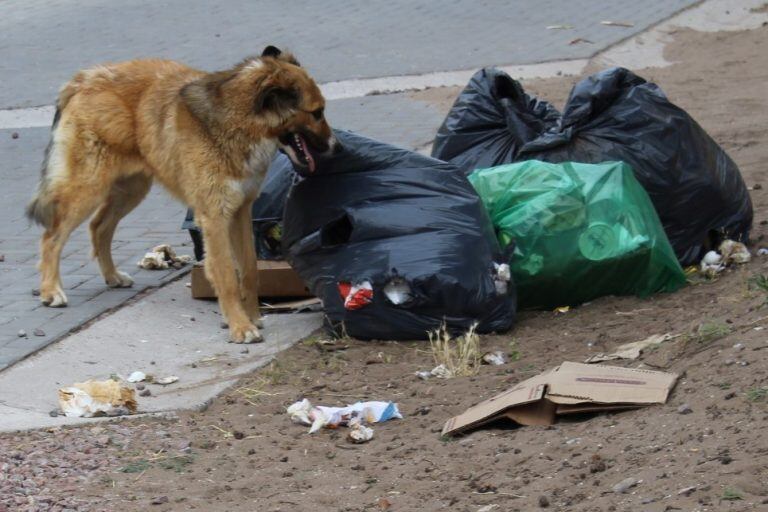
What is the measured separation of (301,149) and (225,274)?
2.51 feet

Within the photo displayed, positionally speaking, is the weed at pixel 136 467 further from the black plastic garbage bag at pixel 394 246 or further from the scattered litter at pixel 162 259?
the scattered litter at pixel 162 259

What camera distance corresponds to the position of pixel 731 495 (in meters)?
3.46

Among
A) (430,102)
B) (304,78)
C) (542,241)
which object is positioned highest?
(304,78)

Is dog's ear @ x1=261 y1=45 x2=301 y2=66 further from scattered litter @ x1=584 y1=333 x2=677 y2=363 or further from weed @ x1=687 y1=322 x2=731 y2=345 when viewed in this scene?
weed @ x1=687 y1=322 x2=731 y2=345

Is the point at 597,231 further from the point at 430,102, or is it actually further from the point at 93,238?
the point at 430,102

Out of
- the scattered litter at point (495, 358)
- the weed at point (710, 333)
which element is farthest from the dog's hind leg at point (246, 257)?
the weed at point (710, 333)

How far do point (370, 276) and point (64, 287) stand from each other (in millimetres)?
2062

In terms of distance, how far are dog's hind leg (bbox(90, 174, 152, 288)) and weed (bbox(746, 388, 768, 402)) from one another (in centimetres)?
386

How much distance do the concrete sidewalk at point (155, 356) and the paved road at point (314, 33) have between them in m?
5.53

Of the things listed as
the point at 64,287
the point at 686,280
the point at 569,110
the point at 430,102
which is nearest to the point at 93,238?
the point at 64,287

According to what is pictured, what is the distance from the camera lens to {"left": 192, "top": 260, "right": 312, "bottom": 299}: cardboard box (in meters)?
6.85

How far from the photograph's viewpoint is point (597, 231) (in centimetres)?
630

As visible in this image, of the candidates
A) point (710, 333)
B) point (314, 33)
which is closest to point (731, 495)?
point (710, 333)

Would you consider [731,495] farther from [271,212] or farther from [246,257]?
[271,212]
